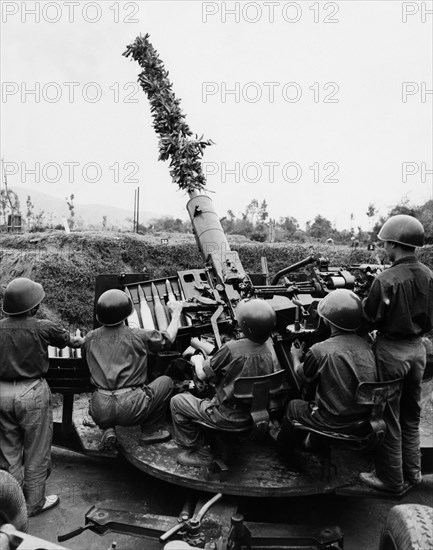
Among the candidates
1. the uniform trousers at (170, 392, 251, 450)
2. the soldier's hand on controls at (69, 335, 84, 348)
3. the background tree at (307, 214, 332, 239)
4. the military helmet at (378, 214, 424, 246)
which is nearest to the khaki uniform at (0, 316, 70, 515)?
the soldier's hand on controls at (69, 335, 84, 348)

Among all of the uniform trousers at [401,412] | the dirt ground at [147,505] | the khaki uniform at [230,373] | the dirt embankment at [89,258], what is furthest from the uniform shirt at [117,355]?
the dirt embankment at [89,258]

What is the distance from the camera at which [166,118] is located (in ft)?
30.1

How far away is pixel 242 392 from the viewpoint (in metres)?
3.66

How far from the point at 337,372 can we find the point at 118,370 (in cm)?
186

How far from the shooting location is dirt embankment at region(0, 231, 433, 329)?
29.5ft

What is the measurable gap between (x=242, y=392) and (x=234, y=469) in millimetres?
810

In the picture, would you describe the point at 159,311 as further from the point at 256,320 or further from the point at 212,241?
the point at 256,320

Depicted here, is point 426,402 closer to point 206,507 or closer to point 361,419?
point 361,419

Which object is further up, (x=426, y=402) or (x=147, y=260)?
(x=147, y=260)

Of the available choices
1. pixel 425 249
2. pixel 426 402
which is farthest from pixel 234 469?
pixel 425 249

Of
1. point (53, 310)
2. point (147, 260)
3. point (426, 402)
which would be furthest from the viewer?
point (147, 260)

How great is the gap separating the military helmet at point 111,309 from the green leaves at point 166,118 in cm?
438

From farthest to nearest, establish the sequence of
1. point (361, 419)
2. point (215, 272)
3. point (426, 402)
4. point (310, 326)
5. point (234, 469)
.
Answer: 1. point (426, 402)
2. point (215, 272)
3. point (310, 326)
4. point (234, 469)
5. point (361, 419)

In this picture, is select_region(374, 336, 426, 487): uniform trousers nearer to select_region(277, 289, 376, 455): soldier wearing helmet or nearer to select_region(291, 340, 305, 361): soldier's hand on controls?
select_region(277, 289, 376, 455): soldier wearing helmet
